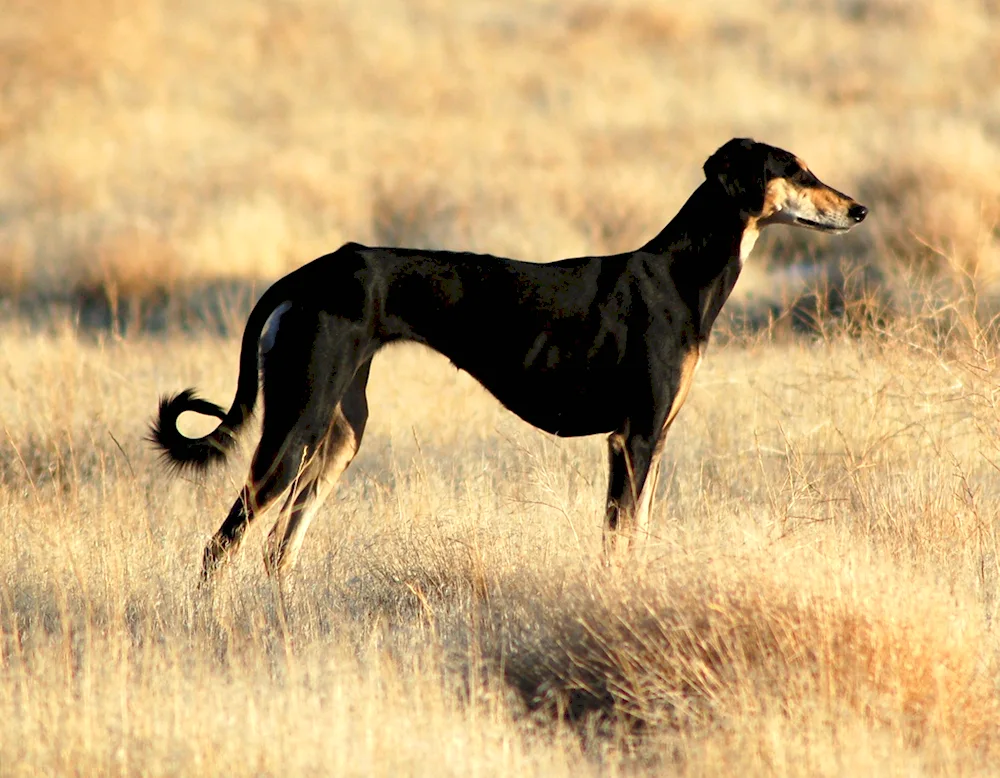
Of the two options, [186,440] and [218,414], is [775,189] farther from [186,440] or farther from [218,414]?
[186,440]

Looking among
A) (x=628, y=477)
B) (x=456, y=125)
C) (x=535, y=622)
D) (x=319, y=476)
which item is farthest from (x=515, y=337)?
(x=456, y=125)

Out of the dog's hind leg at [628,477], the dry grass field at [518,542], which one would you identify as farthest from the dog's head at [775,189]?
the dog's hind leg at [628,477]

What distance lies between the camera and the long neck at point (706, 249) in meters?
5.53

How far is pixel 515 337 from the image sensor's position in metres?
5.36

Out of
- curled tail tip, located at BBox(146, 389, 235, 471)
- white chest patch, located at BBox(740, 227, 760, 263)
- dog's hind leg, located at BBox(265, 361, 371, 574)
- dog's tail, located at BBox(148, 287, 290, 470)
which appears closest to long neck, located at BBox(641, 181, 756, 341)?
white chest patch, located at BBox(740, 227, 760, 263)

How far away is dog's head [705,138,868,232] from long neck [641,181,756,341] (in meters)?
0.07

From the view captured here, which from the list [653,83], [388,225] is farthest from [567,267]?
[653,83]

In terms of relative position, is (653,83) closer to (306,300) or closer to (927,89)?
(927,89)

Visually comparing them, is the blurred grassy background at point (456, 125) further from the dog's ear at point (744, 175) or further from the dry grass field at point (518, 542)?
the dog's ear at point (744, 175)

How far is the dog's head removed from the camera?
5594 mm

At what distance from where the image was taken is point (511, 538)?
5410 mm

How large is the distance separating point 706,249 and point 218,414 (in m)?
2.07

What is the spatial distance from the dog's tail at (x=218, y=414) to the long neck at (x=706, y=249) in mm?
1591

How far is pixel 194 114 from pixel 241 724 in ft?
79.0
